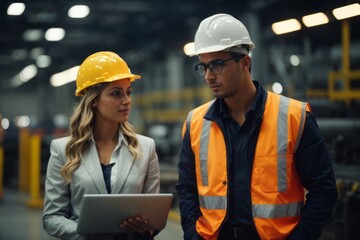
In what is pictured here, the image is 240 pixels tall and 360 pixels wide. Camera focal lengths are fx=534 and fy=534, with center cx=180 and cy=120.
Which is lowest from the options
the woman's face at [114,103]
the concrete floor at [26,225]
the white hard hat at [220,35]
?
the concrete floor at [26,225]

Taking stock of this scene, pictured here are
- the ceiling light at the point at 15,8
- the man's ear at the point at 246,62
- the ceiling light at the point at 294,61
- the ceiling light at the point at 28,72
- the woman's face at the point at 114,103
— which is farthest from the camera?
the ceiling light at the point at 28,72

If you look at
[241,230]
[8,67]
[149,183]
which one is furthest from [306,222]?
[8,67]

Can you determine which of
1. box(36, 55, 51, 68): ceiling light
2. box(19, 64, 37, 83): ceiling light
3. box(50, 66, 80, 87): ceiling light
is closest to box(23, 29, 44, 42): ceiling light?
box(50, 66, 80, 87): ceiling light

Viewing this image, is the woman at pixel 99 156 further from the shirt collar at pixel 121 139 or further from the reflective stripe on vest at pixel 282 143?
the reflective stripe on vest at pixel 282 143

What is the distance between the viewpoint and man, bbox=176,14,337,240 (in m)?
2.52

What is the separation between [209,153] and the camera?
2.68m

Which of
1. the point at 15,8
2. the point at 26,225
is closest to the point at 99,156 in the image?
the point at 26,225

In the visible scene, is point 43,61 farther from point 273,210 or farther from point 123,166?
point 273,210

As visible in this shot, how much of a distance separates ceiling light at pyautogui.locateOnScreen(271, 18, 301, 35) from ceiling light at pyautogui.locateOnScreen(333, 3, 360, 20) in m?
1.29

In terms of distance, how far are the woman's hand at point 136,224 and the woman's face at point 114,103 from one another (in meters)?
0.57

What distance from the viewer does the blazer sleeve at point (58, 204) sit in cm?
280

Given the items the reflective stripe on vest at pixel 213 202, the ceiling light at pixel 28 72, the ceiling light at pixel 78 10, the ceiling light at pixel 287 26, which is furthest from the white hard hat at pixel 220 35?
the ceiling light at pixel 28 72

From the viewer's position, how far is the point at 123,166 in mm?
2900

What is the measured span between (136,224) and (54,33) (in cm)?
1476
